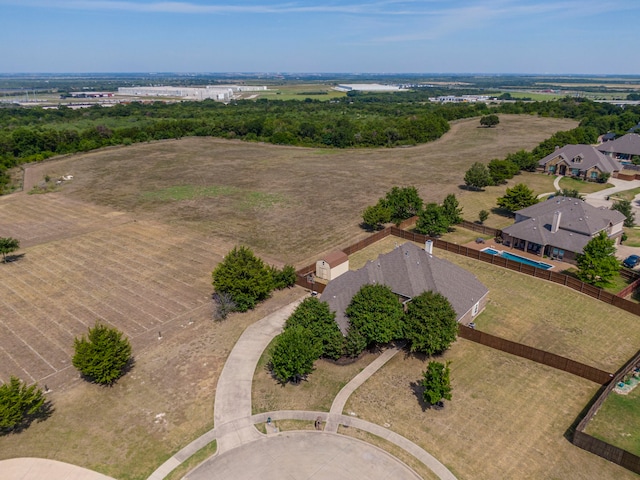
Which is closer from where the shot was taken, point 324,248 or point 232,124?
point 324,248

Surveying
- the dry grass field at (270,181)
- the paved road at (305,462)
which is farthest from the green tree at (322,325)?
the dry grass field at (270,181)

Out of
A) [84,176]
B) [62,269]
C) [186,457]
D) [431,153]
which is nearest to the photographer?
[186,457]

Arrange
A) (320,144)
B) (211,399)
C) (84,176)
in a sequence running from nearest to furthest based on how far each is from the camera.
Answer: (211,399) < (84,176) < (320,144)

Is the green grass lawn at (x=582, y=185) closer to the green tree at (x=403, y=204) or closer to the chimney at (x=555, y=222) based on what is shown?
the chimney at (x=555, y=222)

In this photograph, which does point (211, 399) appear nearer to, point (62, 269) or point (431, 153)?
point (62, 269)

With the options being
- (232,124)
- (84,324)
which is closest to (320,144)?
(232,124)

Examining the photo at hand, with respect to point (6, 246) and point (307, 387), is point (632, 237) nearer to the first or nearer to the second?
point (307, 387)

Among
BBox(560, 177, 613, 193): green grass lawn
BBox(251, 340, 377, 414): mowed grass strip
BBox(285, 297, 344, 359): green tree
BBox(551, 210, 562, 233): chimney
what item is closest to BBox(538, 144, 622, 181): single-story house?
BBox(560, 177, 613, 193): green grass lawn
